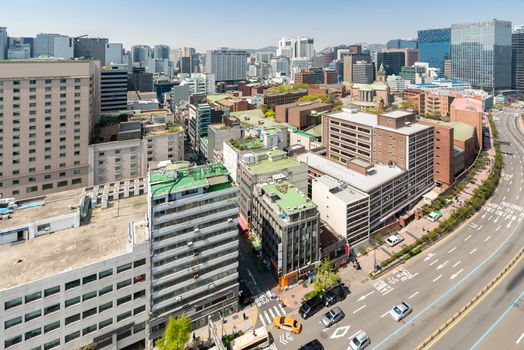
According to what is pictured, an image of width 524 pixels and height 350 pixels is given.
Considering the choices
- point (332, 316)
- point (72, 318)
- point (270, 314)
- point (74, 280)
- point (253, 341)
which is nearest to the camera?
point (74, 280)

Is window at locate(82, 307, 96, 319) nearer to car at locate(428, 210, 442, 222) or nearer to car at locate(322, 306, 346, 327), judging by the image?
car at locate(322, 306, 346, 327)

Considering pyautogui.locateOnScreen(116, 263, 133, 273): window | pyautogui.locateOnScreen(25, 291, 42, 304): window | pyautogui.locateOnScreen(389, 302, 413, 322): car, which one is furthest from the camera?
pyautogui.locateOnScreen(389, 302, 413, 322): car

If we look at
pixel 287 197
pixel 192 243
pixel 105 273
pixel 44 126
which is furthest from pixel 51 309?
pixel 44 126

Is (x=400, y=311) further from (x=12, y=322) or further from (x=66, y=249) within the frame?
(x=12, y=322)

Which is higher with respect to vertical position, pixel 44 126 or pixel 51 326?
pixel 44 126

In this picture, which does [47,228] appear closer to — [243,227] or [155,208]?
[155,208]

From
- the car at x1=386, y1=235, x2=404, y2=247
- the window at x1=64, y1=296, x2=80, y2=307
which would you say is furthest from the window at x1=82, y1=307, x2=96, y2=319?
the car at x1=386, y1=235, x2=404, y2=247

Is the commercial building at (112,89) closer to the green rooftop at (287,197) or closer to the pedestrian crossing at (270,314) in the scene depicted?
the green rooftop at (287,197)
